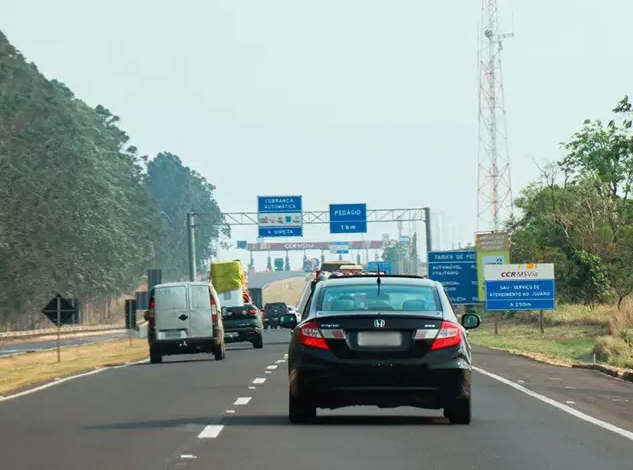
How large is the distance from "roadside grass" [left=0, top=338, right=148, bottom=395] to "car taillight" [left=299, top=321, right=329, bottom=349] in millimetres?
9936

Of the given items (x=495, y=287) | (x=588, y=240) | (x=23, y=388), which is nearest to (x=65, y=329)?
(x=588, y=240)

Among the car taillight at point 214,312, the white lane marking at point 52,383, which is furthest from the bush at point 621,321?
the white lane marking at point 52,383

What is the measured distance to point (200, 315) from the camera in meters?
36.1

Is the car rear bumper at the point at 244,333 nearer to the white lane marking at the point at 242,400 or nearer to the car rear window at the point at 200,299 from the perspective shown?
the car rear window at the point at 200,299

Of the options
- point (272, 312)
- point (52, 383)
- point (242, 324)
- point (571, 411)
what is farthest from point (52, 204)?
point (571, 411)

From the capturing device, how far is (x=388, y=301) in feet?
50.9

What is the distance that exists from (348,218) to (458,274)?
22.6 m

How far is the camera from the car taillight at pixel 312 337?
1496 centimetres

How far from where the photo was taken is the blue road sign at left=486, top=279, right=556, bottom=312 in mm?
56719

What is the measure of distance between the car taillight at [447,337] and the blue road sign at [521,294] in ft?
137

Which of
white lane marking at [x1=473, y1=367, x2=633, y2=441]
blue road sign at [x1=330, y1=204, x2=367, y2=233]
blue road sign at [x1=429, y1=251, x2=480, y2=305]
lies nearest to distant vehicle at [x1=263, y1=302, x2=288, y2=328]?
blue road sign at [x1=330, y1=204, x2=367, y2=233]

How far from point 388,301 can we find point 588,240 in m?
58.9

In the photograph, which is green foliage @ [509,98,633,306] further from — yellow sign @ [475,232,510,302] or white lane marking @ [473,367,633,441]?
white lane marking @ [473,367,633,441]

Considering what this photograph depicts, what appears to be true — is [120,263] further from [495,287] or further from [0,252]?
[495,287]
